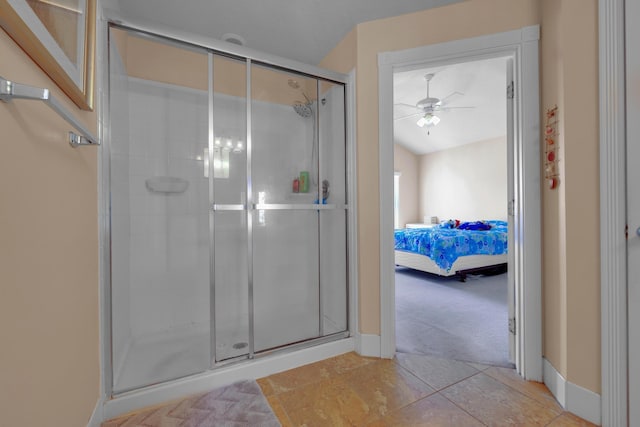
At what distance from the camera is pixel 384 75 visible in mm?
1861

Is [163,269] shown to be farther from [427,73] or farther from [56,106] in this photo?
[427,73]

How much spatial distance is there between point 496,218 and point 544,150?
15.8 feet

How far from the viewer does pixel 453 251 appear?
3.85m

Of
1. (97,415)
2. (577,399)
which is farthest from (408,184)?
(97,415)

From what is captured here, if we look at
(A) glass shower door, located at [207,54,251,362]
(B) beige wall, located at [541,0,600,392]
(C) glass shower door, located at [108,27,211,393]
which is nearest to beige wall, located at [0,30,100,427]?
(C) glass shower door, located at [108,27,211,393]

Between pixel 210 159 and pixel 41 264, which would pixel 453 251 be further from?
pixel 41 264

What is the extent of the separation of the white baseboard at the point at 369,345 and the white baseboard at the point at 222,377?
8cm

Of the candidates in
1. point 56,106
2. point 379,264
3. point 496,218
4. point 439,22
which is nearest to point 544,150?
point 439,22

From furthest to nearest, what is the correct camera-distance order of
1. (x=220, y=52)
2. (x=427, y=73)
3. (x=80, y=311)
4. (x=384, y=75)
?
(x=427, y=73) < (x=384, y=75) < (x=220, y=52) < (x=80, y=311)

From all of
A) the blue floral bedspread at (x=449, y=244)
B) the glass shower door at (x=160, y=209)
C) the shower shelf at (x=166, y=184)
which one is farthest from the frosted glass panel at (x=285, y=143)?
the blue floral bedspread at (x=449, y=244)

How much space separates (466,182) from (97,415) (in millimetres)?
6962

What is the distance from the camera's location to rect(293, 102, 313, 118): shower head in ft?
7.65

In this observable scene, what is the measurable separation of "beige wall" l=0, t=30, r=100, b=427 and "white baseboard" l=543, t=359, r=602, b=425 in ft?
7.00

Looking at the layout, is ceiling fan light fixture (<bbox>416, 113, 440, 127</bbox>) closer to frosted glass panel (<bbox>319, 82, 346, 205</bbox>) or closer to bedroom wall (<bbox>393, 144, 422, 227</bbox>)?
frosted glass panel (<bbox>319, 82, 346, 205</bbox>)
